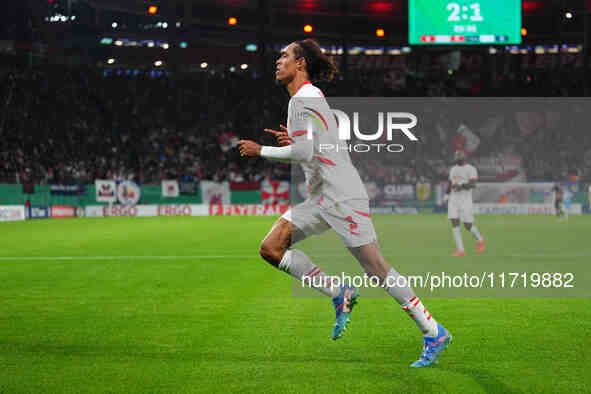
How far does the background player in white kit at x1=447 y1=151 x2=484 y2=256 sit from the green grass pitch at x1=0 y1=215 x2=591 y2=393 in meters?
1.96

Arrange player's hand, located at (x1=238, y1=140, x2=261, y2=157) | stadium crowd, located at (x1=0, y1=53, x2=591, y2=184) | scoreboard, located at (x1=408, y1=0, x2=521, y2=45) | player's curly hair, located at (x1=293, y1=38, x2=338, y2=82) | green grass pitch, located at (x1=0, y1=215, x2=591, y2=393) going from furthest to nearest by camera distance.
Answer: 1. stadium crowd, located at (x1=0, y1=53, x2=591, y2=184)
2. scoreboard, located at (x1=408, y1=0, x2=521, y2=45)
3. player's curly hair, located at (x1=293, y1=38, x2=338, y2=82)
4. player's hand, located at (x1=238, y1=140, x2=261, y2=157)
5. green grass pitch, located at (x1=0, y1=215, x2=591, y2=393)

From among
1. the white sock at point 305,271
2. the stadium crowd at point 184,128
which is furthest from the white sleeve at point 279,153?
the stadium crowd at point 184,128

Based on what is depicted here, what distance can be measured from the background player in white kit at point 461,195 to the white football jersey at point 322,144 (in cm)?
1115

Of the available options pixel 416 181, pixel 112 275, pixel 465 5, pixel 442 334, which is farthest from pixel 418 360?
pixel 416 181

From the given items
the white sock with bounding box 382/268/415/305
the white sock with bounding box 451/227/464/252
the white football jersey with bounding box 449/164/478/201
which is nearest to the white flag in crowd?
the white football jersey with bounding box 449/164/478/201

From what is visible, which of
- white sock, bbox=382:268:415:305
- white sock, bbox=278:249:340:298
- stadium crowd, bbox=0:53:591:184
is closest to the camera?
white sock, bbox=382:268:415:305

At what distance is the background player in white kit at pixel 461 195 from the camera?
16942mm

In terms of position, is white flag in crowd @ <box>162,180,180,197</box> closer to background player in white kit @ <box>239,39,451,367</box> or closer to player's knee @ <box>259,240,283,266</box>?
player's knee @ <box>259,240,283,266</box>

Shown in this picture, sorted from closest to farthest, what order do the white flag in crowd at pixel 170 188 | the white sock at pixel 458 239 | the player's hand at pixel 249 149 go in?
the player's hand at pixel 249 149
the white sock at pixel 458 239
the white flag in crowd at pixel 170 188

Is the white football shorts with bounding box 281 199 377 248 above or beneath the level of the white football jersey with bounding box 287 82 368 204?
beneath

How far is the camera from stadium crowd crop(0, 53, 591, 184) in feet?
129

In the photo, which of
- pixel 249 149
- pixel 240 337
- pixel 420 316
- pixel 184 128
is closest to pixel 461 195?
pixel 240 337

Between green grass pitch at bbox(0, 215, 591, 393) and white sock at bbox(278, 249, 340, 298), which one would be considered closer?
green grass pitch at bbox(0, 215, 591, 393)

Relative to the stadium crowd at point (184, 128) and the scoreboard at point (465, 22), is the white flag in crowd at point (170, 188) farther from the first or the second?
the scoreboard at point (465, 22)
